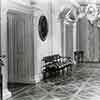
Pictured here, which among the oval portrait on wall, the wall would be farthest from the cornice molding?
the oval portrait on wall

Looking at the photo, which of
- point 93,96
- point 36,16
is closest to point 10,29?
point 36,16

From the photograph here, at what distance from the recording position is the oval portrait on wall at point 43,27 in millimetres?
9414

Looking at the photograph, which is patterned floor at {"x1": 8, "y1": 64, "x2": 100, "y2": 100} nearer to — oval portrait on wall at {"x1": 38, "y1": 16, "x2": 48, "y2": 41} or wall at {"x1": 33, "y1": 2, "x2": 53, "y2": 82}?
wall at {"x1": 33, "y1": 2, "x2": 53, "y2": 82}

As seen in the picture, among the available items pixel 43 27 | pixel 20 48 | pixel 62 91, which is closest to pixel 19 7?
pixel 20 48

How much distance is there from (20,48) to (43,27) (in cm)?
142

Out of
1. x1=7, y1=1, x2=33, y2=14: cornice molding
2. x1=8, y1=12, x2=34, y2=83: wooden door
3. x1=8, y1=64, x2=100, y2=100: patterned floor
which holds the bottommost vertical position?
x1=8, y1=64, x2=100, y2=100: patterned floor

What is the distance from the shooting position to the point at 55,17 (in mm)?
11547

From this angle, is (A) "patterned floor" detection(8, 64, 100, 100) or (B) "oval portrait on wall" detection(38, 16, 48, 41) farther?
(B) "oval portrait on wall" detection(38, 16, 48, 41)

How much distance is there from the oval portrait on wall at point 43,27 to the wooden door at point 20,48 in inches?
28.1

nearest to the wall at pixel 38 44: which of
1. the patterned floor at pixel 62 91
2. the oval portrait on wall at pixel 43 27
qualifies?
the oval portrait on wall at pixel 43 27

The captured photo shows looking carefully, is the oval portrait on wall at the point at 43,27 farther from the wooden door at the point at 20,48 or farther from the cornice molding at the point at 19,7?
the cornice molding at the point at 19,7

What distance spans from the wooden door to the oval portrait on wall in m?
0.71

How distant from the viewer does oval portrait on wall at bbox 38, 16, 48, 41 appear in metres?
9.41

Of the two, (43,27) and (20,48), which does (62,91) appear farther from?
(43,27)
